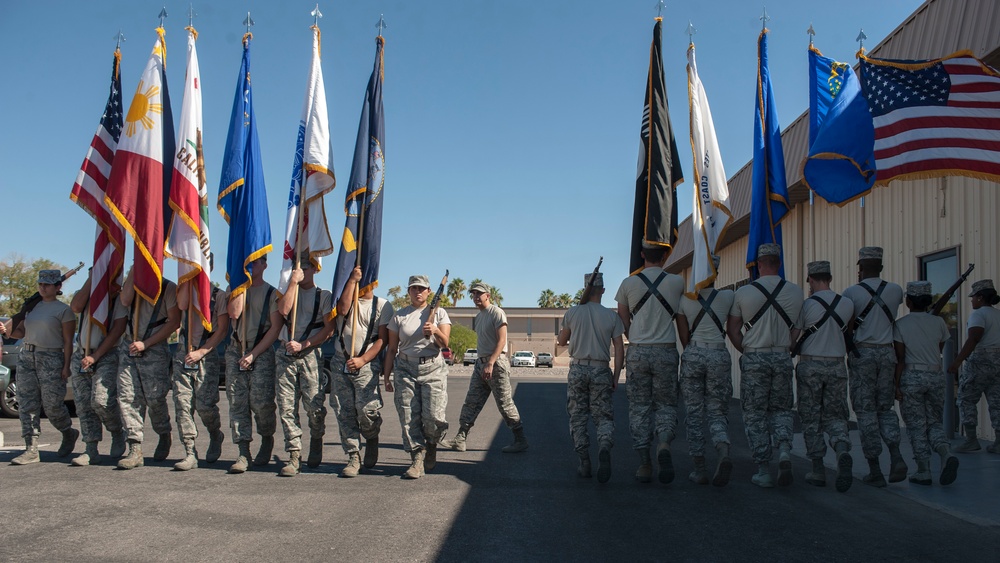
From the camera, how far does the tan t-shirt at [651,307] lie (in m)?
6.86

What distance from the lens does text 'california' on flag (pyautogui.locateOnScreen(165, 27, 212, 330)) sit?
25.3ft

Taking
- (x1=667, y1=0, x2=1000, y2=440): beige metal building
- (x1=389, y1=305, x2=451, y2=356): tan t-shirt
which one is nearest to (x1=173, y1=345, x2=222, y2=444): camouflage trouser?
(x1=389, y1=305, x2=451, y2=356): tan t-shirt

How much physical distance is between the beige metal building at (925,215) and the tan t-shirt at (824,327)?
209 centimetres

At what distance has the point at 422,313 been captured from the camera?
737 centimetres

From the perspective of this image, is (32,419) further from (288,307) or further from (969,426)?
(969,426)

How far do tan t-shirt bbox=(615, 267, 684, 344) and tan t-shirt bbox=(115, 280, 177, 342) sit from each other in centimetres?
458

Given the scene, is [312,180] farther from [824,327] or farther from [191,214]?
[824,327]

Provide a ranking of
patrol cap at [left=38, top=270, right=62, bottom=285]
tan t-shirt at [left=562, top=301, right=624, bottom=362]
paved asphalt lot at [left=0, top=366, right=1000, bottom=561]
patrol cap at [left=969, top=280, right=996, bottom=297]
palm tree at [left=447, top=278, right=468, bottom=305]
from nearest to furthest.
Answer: paved asphalt lot at [left=0, top=366, right=1000, bottom=561] < tan t-shirt at [left=562, top=301, right=624, bottom=362] < patrol cap at [left=38, top=270, right=62, bottom=285] < patrol cap at [left=969, top=280, right=996, bottom=297] < palm tree at [left=447, top=278, right=468, bottom=305]

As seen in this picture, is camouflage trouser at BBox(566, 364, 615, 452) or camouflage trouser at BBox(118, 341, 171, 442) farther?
camouflage trouser at BBox(118, 341, 171, 442)

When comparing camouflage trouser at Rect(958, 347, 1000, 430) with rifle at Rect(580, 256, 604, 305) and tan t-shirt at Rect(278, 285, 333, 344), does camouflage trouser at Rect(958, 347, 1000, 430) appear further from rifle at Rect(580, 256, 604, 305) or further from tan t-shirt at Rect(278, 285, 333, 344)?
tan t-shirt at Rect(278, 285, 333, 344)

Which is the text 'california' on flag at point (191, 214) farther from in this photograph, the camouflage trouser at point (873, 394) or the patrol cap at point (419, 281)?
the camouflage trouser at point (873, 394)

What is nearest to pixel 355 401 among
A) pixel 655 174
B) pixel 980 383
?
pixel 655 174

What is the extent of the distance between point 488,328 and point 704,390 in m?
2.82

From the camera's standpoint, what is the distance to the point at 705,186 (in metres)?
7.77
